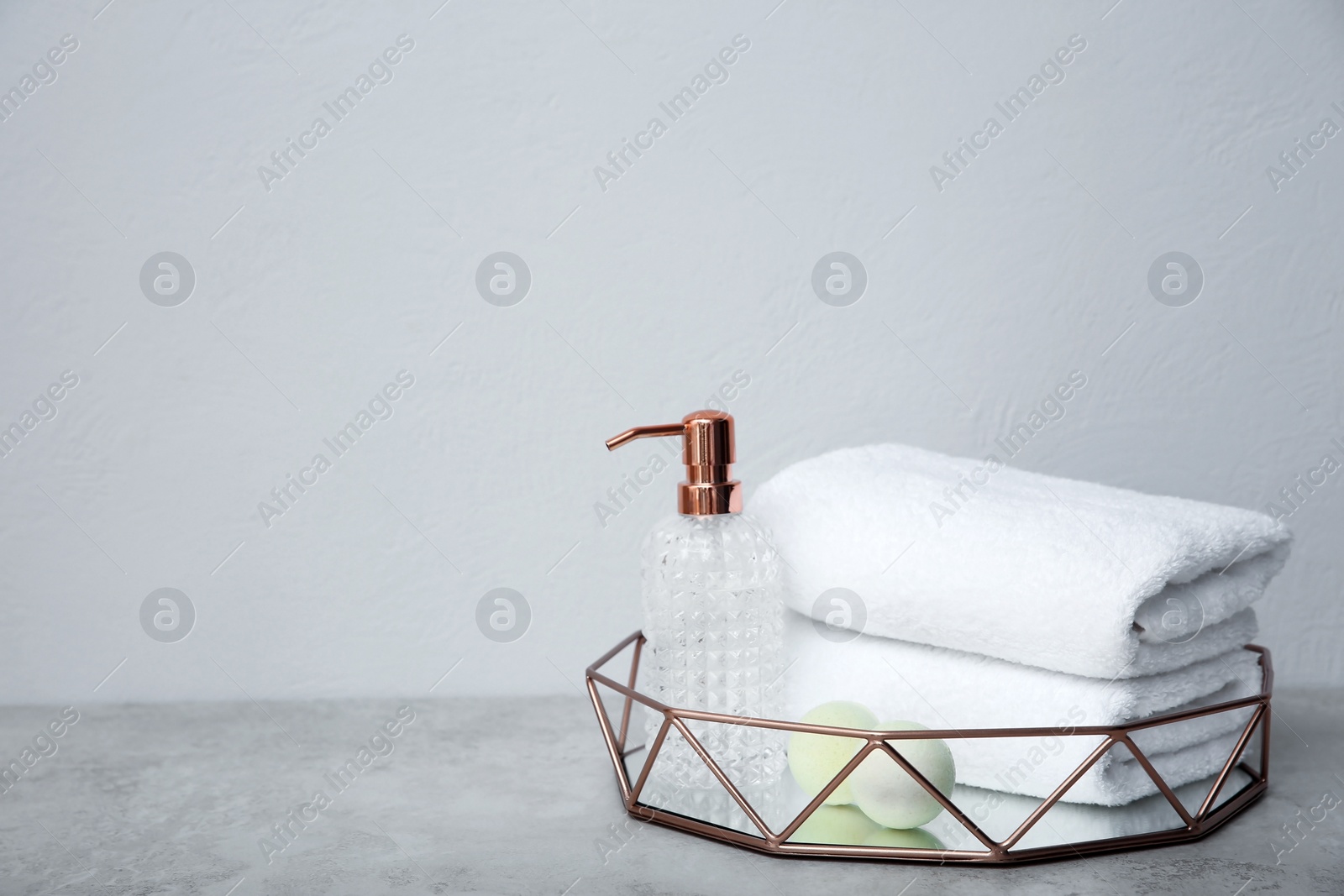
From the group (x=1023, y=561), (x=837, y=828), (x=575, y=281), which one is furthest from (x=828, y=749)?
(x=575, y=281)

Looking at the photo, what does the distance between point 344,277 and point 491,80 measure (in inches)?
7.5

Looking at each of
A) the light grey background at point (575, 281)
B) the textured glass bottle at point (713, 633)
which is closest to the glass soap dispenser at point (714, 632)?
the textured glass bottle at point (713, 633)

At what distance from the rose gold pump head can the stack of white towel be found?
0.08m

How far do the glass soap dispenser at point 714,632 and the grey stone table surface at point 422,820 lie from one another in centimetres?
6

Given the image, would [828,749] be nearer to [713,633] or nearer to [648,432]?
[713,633]

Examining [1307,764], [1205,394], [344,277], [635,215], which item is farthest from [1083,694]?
[344,277]

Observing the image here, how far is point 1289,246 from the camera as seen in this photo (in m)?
0.85

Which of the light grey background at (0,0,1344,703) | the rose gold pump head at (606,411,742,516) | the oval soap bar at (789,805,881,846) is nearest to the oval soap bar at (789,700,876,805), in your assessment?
the oval soap bar at (789,805,881,846)

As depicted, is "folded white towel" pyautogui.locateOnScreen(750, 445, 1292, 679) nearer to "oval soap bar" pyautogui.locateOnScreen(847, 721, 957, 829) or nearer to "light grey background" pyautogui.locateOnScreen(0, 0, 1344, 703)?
"oval soap bar" pyautogui.locateOnScreen(847, 721, 957, 829)

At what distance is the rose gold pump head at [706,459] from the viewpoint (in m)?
0.62

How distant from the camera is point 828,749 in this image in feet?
1.96

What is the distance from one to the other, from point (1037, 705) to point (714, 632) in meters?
0.18

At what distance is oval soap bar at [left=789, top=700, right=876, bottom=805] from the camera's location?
23.4 inches

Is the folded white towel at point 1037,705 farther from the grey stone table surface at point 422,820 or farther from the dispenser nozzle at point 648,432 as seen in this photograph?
the dispenser nozzle at point 648,432
